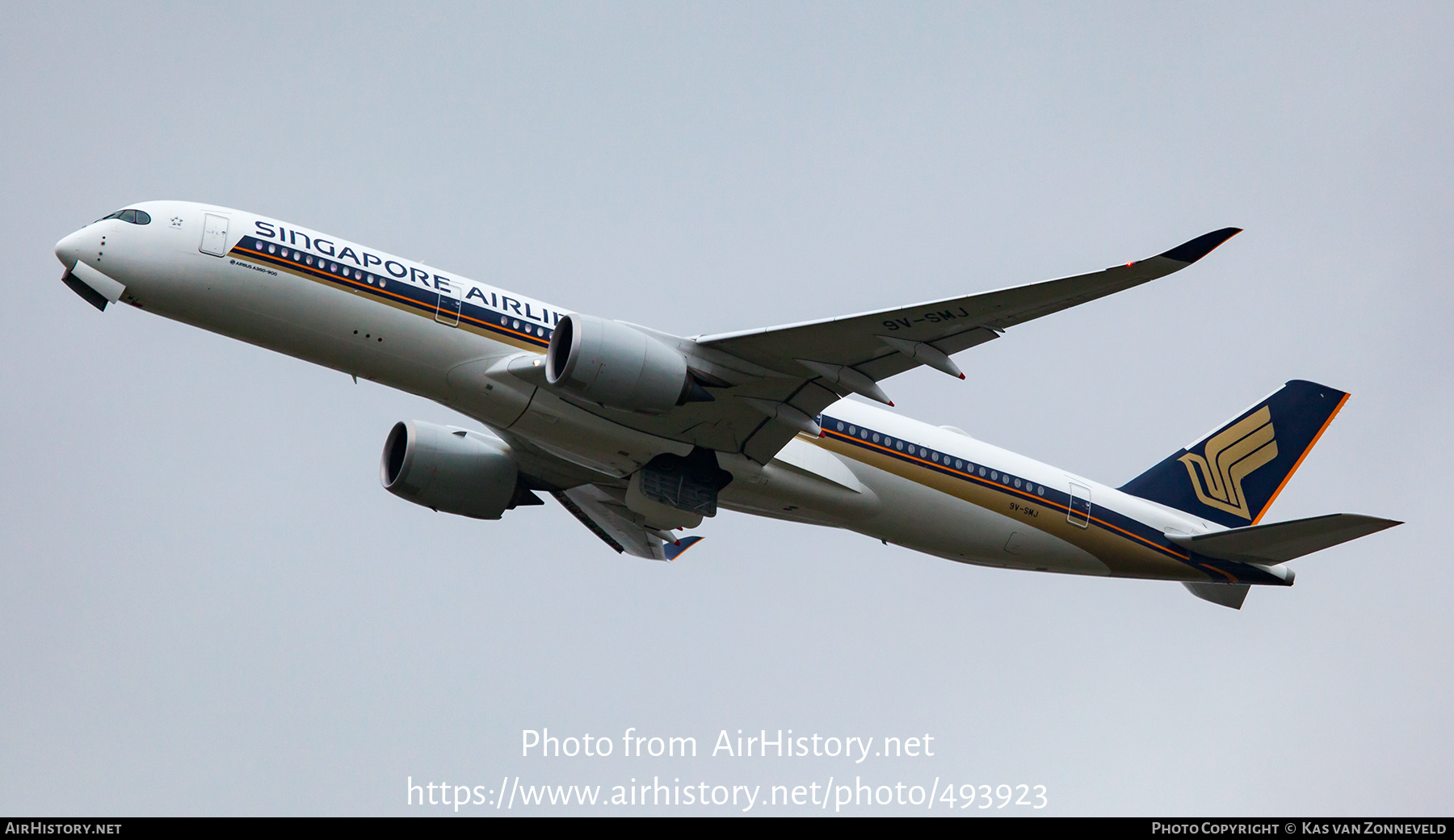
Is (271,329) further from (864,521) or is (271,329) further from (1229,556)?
(1229,556)

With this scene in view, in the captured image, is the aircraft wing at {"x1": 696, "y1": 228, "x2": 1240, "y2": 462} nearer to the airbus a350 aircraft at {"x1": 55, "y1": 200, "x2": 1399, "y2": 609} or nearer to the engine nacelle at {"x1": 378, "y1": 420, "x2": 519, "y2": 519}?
the airbus a350 aircraft at {"x1": 55, "y1": 200, "x2": 1399, "y2": 609}

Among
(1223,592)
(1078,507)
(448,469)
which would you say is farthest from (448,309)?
(1223,592)

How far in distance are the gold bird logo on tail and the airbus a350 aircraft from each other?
1.65 feet

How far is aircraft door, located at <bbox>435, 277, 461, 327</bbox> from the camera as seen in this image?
2578 centimetres

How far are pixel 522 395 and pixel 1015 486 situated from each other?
11.3 m

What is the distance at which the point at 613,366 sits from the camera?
24.4m

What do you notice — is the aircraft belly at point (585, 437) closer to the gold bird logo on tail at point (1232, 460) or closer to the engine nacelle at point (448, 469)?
the engine nacelle at point (448, 469)

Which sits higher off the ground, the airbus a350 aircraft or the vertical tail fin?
the vertical tail fin

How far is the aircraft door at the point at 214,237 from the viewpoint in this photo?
25.0m

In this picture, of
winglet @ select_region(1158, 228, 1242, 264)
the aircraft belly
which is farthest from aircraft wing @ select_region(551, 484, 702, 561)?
winglet @ select_region(1158, 228, 1242, 264)

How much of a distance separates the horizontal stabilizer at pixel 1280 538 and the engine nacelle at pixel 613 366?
44.4 ft

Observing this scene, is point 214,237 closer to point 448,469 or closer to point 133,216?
point 133,216

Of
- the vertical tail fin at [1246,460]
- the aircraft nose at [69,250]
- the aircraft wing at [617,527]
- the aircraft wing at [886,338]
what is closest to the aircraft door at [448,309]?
the aircraft wing at [886,338]

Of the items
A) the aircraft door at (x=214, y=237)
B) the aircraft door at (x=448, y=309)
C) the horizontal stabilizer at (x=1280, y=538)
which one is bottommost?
the horizontal stabilizer at (x=1280, y=538)
